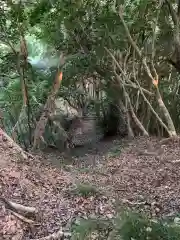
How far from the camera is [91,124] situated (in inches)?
792

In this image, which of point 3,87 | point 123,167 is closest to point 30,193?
point 123,167

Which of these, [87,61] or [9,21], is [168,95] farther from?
[9,21]

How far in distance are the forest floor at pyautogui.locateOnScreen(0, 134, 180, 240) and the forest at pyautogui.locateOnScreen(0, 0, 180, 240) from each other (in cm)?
2

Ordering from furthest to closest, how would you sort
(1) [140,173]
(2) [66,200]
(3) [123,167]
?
(3) [123,167]
(1) [140,173]
(2) [66,200]

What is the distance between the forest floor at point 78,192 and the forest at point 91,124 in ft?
0.06

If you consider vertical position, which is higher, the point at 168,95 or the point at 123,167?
the point at 168,95

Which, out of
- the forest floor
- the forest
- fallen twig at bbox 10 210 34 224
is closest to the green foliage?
the forest

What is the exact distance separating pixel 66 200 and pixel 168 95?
10.3 meters

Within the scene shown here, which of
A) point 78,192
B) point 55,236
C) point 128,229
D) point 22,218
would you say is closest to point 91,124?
point 78,192

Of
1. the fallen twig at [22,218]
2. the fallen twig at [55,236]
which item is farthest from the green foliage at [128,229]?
the fallen twig at [22,218]

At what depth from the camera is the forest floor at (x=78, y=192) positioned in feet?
16.0

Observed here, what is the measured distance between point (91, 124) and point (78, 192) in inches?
550

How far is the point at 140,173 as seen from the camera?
26.8 feet

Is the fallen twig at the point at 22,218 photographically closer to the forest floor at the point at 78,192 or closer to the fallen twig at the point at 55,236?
the forest floor at the point at 78,192
